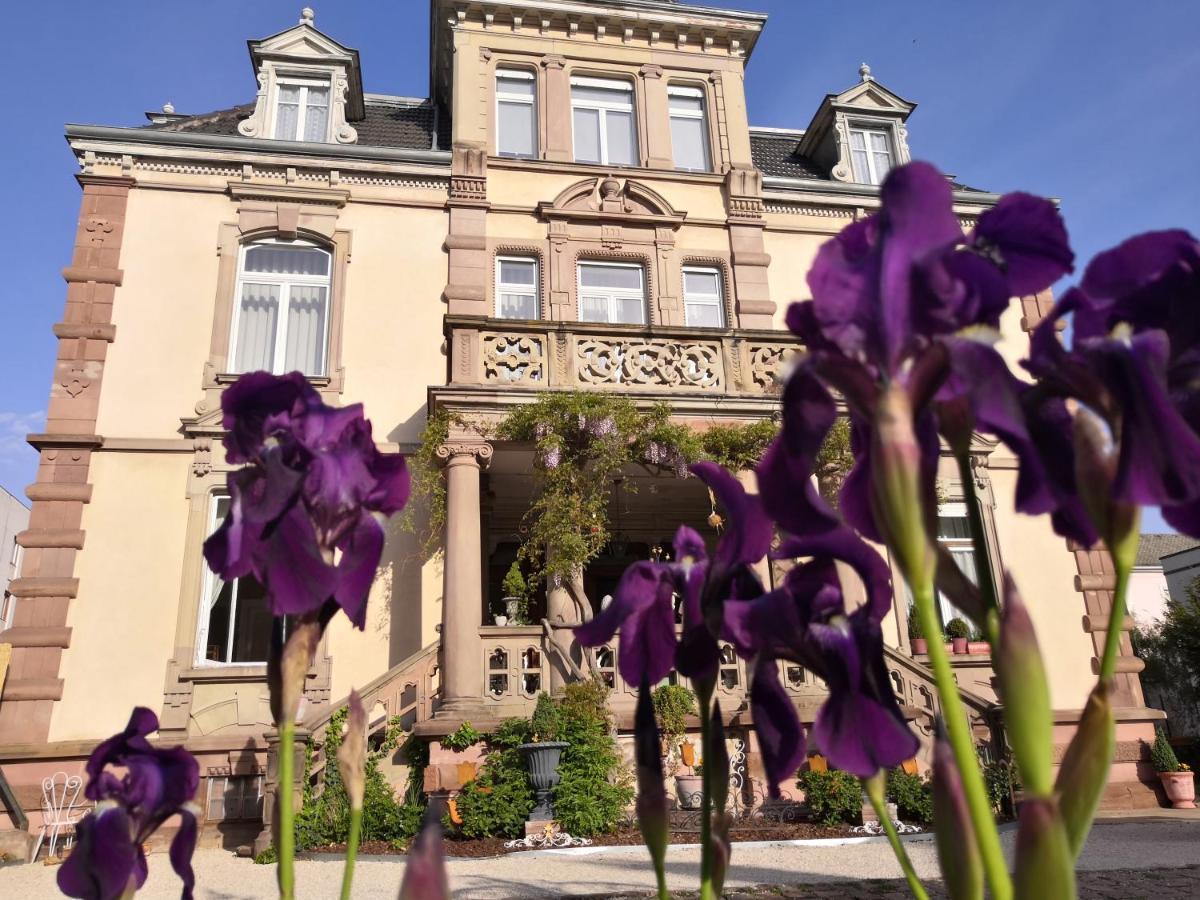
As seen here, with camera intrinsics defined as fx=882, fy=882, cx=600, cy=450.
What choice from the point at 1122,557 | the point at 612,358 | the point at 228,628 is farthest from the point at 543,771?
the point at 1122,557

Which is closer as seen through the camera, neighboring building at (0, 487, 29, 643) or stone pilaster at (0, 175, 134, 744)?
stone pilaster at (0, 175, 134, 744)

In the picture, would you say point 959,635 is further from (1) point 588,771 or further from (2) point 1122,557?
(2) point 1122,557

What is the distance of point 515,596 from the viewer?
37.4ft

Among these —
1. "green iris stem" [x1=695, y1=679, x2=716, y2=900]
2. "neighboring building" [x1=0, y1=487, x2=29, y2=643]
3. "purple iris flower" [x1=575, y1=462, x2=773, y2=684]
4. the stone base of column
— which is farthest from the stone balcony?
"neighboring building" [x1=0, y1=487, x2=29, y2=643]

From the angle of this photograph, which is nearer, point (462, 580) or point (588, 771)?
point (588, 771)

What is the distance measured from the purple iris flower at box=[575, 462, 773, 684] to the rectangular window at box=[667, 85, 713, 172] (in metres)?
15.3

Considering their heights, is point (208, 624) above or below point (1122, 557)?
above

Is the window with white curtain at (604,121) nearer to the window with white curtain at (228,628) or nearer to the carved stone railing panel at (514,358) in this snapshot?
the carved stone railing panel at (514,358)

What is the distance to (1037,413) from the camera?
2.40ft

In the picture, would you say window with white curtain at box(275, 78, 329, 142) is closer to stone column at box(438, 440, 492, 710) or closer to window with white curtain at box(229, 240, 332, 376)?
window with white curtain at box(229, 240, 332, 376)

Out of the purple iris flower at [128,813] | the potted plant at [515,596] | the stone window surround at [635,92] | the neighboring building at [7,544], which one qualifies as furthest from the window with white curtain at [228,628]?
the neighboring building at [7,544]

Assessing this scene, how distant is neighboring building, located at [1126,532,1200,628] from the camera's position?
3350 centimetres

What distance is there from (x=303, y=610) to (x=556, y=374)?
11139mm

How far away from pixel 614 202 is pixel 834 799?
9799 mm
